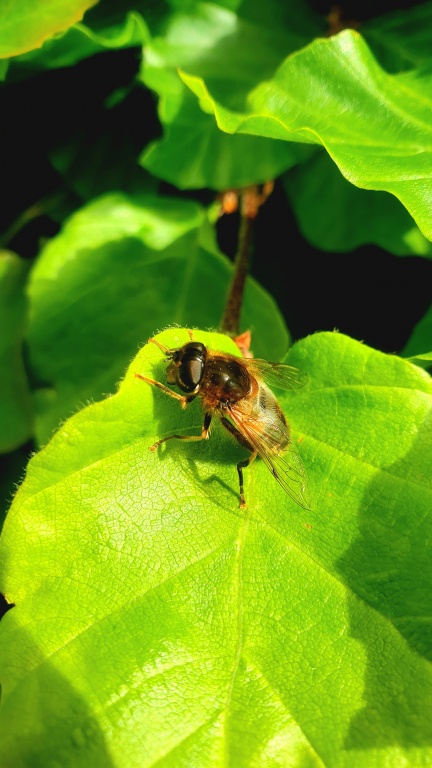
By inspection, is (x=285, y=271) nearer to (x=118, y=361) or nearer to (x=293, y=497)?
(x=118, y=361)

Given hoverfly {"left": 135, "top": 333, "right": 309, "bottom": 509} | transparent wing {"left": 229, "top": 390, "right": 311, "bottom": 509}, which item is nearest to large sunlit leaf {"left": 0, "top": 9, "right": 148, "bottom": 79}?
hoverfly {"left": 135, "top": 333, "right": 309, "bottom": 509}

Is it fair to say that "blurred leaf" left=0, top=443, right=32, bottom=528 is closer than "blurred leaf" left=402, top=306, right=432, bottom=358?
No

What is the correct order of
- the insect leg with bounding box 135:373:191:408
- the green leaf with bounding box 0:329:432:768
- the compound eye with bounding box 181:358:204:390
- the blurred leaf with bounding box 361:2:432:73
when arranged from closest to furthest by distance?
the green leaf with bounding box 0:329:432:768, the insect leg with bounding box 135:373:191:408, the compound eye with bounding box 181:358:204:390, the blurred leaf with bounding box 361:2:432:73

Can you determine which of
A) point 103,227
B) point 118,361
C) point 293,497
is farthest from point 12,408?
point 293,497

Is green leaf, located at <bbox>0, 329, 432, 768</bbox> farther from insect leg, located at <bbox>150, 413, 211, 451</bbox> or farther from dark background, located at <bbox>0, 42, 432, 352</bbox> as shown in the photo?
dark background, located at <bbox>0, 42, 432, 352</bbox>

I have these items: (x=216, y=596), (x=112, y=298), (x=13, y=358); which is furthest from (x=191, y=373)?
(x=13, y=358)

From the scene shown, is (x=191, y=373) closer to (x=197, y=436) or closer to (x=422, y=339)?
(x=197, y=436)
